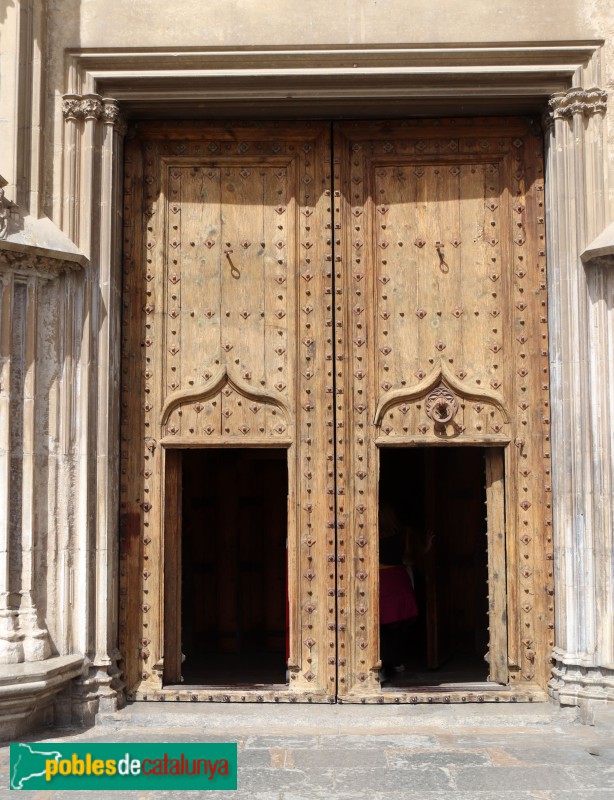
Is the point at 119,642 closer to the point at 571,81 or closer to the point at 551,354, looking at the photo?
the point at 551,354

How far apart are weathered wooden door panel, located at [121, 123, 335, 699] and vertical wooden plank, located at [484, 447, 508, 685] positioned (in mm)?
1049

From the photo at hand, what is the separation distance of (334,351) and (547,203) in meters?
1.71

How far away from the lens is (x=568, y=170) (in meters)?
6.40

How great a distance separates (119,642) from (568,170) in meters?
4.17

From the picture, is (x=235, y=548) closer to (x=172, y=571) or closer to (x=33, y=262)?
(x=172, y=571)

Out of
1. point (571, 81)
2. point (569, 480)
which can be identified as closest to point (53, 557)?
point (569, 480)

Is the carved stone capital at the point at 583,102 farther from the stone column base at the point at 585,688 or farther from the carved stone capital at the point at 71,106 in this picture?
the stone column base at the point at 585,688

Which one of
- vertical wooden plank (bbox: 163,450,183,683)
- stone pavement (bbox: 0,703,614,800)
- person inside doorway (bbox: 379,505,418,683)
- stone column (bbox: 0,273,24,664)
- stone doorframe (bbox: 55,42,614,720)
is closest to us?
stone pavement (bbox: 0,703,614,800)

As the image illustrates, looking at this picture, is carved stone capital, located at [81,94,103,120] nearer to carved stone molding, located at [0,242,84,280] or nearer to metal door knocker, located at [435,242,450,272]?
carved stone molding, located at [0,242,84,280]

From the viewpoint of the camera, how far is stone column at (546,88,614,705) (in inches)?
241

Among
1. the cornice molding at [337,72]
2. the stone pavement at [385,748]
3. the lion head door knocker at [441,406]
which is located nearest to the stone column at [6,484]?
the stone pavement at [385,748]

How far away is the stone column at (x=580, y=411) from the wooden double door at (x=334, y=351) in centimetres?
22

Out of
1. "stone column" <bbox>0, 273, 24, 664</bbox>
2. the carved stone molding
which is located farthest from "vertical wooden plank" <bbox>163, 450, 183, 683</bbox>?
the carved stone molding

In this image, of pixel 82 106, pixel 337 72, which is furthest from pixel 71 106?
pixel 337 72
